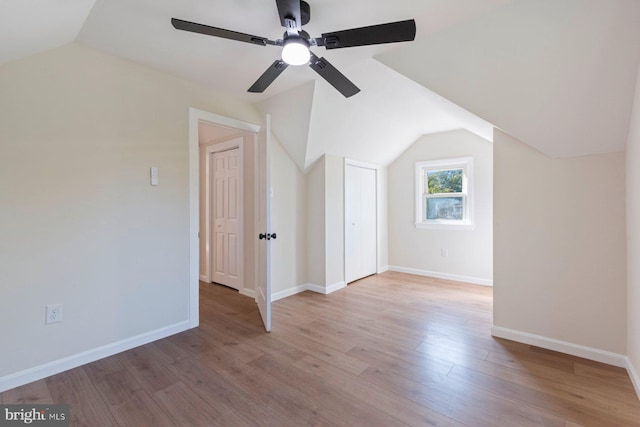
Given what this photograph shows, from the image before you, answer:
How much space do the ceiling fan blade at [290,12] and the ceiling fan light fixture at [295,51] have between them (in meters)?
0.06

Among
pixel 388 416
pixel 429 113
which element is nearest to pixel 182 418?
pixel 388 416

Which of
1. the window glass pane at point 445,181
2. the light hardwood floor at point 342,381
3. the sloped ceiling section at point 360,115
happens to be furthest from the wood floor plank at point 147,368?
the window glass pane at point 445,181

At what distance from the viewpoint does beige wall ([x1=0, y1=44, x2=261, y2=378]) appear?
1.91 m

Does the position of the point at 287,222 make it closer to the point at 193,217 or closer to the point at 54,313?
the point at 193,217

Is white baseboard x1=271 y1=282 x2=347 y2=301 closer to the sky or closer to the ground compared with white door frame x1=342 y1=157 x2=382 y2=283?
closer to the ground

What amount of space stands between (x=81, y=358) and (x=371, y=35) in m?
2.96

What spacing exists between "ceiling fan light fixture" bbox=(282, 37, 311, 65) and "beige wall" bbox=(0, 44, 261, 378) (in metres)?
1.57

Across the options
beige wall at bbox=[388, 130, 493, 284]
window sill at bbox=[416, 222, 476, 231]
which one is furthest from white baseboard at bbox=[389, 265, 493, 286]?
window sill at bbox=[416, 222, 476, 231]

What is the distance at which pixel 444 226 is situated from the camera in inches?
180

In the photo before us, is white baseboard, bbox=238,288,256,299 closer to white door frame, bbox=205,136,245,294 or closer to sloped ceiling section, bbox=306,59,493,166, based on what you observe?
white door frame, bbox=205,136,245,294

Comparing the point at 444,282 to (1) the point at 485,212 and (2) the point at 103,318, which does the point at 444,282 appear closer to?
(1) the point at 485,212

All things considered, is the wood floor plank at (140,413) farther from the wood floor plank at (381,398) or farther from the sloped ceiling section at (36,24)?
the sloped ceiling section at (36,24)

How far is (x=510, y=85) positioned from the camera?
6.72 ft

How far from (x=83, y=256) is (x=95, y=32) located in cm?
162
